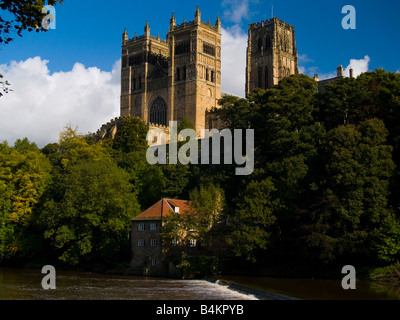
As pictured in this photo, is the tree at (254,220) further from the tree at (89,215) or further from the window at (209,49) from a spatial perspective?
the window at (209,49)

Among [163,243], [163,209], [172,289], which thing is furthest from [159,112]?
[172,289]

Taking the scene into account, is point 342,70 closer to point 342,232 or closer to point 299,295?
point 342,232

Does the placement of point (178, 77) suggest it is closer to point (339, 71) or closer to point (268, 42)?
point (268, 42)

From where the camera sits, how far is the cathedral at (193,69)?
385ft

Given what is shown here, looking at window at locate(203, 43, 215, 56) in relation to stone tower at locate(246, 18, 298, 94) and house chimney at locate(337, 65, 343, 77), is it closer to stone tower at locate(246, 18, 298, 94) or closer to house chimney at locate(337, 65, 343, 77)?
stone tower at locate(246, 18, 298, 94)

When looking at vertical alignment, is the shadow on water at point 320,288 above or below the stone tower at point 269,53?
below

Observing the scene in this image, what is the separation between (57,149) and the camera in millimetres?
82188

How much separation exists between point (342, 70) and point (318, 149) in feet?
216

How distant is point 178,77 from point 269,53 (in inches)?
762

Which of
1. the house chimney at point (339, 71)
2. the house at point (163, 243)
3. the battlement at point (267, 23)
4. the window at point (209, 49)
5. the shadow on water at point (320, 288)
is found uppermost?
the battlement at point (267, 23)

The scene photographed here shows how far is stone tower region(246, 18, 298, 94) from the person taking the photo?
122 meters

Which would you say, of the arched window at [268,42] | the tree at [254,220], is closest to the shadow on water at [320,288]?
the tree at [254,220]

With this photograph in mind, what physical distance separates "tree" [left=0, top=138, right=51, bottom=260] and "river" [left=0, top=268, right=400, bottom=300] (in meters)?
15.3
